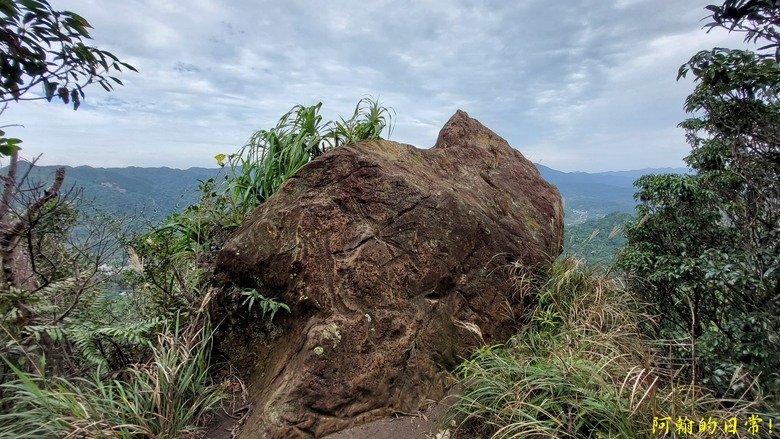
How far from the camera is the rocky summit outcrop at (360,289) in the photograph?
2.66 m

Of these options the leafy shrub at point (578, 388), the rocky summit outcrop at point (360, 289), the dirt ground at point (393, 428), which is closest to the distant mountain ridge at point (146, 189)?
the rocky summit outcrop at point (360, 289)

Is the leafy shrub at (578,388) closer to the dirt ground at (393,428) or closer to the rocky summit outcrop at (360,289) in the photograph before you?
the dirt ground at (393,428)

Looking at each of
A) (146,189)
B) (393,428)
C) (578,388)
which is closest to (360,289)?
(393,428)

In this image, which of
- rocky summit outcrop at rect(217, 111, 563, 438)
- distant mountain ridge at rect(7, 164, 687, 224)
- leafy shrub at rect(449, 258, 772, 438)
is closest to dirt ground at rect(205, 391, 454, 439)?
rocky summit outcrop at rect(217, 111, 563, 438)

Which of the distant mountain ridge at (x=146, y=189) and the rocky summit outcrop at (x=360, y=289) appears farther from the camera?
the distant mountain ridge at (x=146, y=189)

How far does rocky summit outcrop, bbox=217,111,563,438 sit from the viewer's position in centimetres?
266

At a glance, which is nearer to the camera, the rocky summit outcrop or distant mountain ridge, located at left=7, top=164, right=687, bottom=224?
the rocky summit outcrop

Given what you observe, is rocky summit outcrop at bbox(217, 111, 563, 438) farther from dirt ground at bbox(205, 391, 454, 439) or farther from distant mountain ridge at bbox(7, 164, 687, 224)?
distant mountain ridge at bbox(7, 164, 687, 224)

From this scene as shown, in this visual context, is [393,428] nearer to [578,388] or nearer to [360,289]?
[360,289]

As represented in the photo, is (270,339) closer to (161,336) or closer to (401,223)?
(161,336)

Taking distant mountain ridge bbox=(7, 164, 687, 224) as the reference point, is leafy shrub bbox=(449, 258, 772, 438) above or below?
below

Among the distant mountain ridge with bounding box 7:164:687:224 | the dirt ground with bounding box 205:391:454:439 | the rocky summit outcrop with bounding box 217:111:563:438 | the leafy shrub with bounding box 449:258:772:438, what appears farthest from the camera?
the distant mountain ridge with bounding box 7:164:687:224

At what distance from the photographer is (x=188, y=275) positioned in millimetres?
3488

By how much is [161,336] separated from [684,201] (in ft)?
17.4
